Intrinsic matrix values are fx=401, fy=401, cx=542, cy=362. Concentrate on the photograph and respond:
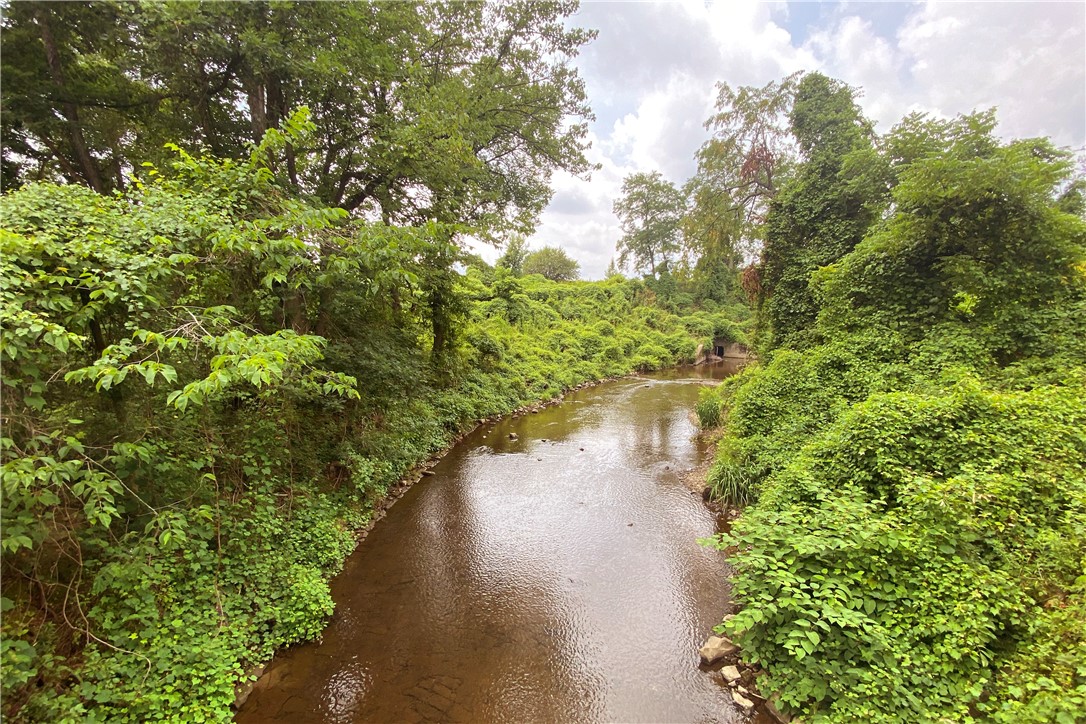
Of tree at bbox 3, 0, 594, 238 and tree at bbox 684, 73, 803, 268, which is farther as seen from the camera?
tree at bbox 684, 73, 803, 268

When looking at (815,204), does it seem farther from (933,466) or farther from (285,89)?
(285,89)

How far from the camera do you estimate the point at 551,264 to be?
1806 inches

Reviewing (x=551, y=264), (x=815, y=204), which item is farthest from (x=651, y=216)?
(x=815, y=204)

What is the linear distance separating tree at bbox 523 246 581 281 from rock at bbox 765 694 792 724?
143ft

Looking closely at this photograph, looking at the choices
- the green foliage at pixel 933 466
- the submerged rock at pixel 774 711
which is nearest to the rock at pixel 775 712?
the submerged rock at pixel 774 711

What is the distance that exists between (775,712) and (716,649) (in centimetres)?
76

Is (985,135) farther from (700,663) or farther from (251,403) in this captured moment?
(251,403)

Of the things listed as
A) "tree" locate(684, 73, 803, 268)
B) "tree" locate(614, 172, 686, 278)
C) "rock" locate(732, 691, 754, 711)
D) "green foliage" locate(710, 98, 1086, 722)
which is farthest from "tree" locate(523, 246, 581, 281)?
"rock" locate(732, 691, 754, 711)

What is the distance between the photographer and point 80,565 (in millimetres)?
3352

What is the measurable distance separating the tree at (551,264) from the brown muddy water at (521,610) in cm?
3843

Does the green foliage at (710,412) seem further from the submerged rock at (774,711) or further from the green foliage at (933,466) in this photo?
the submerged rock at (774,711)

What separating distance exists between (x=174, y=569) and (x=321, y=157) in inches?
316

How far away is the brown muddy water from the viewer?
4.02 meters

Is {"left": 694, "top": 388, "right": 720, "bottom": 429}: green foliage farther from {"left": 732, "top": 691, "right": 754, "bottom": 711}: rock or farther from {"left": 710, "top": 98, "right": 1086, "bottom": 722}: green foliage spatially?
{"left": 732, "top": 691, "right": 754, "bottom": 711}: rock
